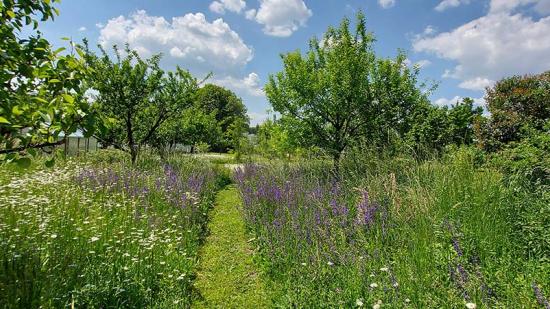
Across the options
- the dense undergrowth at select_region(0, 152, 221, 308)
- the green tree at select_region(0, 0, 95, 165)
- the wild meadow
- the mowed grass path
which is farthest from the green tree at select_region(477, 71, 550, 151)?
the green tree at select_region(0, 0, 95, 165)

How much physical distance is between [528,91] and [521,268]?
33.3 feet

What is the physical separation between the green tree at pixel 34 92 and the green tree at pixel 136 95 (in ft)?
29.5

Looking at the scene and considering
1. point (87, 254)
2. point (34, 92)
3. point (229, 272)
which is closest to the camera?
point (34, 92)

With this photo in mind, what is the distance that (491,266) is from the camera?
358 cm

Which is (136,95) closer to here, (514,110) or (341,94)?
(341,94)

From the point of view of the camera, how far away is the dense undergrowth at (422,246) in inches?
127

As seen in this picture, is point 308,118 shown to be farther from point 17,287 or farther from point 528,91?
point 17,287

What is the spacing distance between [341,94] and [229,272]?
6.94 meters

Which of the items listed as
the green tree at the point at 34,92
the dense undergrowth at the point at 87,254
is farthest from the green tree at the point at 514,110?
the green tree at the point at 34,92

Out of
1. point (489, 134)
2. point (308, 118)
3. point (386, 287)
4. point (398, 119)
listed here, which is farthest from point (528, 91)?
point (386, 287)

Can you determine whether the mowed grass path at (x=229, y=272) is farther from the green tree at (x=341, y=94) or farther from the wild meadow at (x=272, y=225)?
the green tree at (x=341, y=94)

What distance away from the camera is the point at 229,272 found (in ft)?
16.3

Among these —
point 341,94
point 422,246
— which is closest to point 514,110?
point 341,94

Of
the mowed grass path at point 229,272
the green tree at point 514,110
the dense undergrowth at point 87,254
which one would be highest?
the green tree at point 514,110
